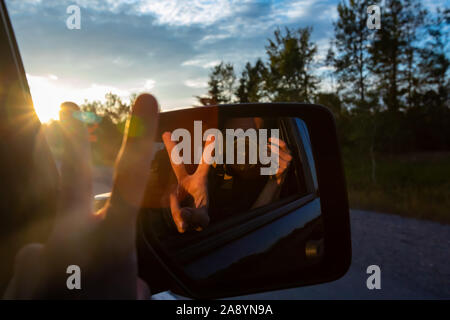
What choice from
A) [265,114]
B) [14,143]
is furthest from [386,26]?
[14,143]

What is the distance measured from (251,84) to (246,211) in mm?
29517

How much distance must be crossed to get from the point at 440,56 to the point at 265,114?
26.1 m

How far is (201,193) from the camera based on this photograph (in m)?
1.70

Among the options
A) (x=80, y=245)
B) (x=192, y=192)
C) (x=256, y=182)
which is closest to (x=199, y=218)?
(x=192, y=192)

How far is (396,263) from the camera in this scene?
19.0 ft

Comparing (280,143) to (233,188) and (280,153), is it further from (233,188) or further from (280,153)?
(233,188)

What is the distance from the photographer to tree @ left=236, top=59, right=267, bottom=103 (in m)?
20.5

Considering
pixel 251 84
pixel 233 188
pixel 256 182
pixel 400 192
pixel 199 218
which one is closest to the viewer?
pixel 199 218

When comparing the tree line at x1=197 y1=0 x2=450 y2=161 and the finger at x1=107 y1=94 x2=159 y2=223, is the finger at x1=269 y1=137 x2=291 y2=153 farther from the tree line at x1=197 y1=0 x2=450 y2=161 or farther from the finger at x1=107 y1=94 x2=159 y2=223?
the tree line at x1=197 y1=0 x2=450 y2=161

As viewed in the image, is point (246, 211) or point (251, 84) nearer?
point (246, 211)

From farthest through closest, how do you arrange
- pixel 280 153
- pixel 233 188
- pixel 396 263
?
pixel 396 263 < pixel 280 153 < pixel 233 188

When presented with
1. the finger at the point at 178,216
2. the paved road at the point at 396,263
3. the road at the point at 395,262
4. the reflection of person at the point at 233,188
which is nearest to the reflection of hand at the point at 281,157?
the reflection of person at the point at 233,188

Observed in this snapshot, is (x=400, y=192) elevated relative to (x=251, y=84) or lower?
lower

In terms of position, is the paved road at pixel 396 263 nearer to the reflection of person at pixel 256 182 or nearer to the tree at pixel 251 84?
the reflection of person at pixel 256 182
